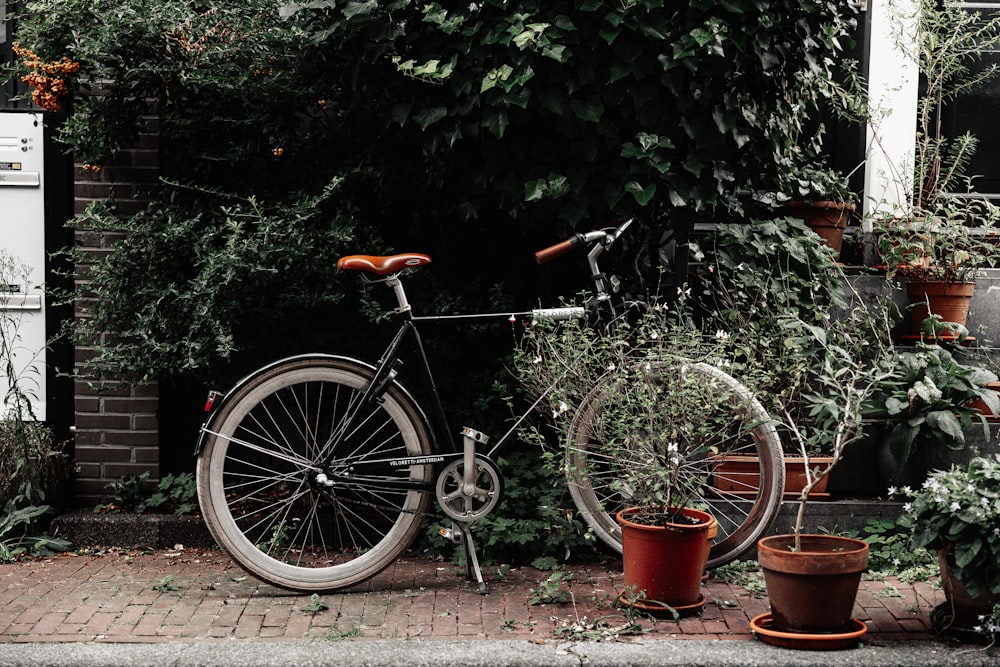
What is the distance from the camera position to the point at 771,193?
18.1ft

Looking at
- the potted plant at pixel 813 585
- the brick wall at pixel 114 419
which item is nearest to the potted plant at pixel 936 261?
the potted plant at pixel 813 585

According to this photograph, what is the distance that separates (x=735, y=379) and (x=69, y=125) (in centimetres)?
352

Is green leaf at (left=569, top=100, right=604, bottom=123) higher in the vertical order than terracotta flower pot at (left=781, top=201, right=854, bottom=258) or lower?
higher

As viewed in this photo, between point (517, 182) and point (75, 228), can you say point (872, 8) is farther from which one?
point (75, 228)

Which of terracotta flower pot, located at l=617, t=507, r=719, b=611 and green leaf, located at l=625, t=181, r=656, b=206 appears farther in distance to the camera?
green leaf, located at l=625, t=181, r=656, b=206

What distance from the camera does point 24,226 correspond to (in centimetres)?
554

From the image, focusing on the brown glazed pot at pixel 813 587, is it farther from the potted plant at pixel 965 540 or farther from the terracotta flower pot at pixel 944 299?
the terracotta flower pot at pixel 944 299

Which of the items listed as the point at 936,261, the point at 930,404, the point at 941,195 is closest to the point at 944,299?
the point at 936,261

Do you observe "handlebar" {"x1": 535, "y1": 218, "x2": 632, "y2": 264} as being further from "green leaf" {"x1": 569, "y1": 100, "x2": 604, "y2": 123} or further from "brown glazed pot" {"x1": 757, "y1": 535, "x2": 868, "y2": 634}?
"brown glazed pot" {"x1": 757, "y1": 535, "x2": 868, "y2": 634}

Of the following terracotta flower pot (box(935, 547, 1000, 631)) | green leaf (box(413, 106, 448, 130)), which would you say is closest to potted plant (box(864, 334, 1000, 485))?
terracotta flower pot (box(935, 547, 1000, 631))

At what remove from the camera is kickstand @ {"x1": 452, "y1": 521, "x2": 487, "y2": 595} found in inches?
173

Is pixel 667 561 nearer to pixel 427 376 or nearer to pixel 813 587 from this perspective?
pixel 813 587

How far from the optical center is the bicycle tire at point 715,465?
4.21 metres

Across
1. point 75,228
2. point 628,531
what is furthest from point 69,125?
point 628,531
